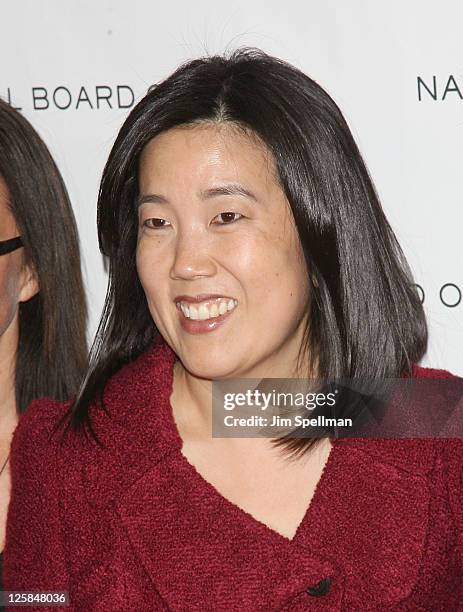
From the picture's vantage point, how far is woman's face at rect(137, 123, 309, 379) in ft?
5.57

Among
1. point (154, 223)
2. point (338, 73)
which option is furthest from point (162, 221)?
point (338, 73)

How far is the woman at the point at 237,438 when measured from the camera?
1702 mm

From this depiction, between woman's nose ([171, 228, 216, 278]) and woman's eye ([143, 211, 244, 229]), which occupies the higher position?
woman's eye ([143, 211, 244, 229])

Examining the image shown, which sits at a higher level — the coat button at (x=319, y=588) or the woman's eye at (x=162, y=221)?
the woman's eye at (x=162, y=221)

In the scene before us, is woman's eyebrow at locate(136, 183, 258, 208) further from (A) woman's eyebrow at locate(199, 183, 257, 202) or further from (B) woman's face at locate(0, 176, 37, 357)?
(B) woman's face at locate(0, 176, 37, 357)

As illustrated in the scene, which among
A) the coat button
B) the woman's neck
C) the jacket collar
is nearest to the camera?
the coat button

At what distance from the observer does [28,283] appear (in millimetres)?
2119

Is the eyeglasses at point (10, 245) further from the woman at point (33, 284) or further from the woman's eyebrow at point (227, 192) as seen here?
the woman's eyebrow at point (227, 192)

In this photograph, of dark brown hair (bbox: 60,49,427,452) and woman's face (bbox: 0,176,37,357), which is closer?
dark brown hair (bbox: 60,49,427,452)

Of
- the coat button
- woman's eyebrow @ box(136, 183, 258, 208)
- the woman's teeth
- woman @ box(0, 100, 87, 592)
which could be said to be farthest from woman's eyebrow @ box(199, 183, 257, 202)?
the coat button

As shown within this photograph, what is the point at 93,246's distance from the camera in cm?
228

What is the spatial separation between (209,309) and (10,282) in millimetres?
527

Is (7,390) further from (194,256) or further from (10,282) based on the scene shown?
(194,256)

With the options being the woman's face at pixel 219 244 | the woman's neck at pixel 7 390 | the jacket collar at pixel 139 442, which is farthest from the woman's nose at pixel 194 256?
the woman's neck at pixel 7 390
